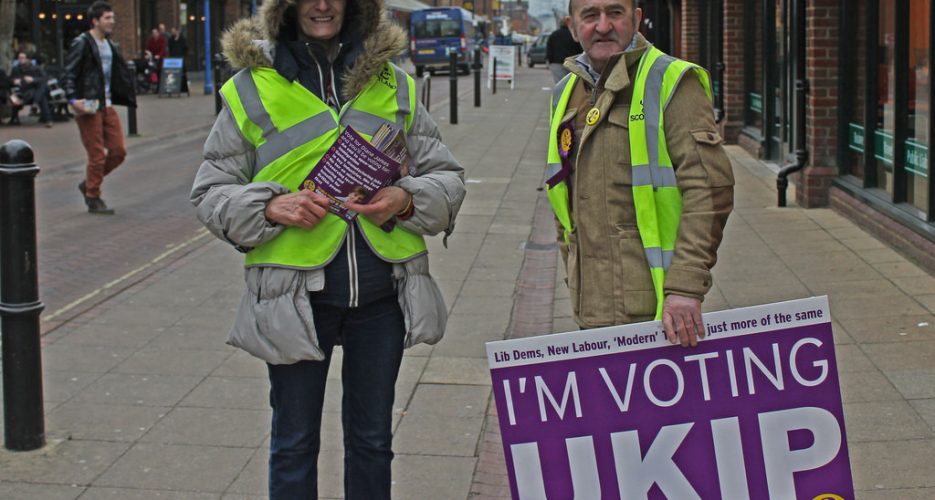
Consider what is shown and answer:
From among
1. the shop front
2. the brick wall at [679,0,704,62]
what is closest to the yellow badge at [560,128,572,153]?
the shop front

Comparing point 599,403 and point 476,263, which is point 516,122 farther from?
point 599,403

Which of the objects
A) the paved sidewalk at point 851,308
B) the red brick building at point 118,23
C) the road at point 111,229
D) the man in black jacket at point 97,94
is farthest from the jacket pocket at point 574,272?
the red brick building at point 118,23

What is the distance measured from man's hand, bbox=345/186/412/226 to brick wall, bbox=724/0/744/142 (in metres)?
13.7

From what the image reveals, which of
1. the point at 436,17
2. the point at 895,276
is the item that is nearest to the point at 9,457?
the point at 895,276

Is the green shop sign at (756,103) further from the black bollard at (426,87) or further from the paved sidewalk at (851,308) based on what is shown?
the black bollard at (426,87)

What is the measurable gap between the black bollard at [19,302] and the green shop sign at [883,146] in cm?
668

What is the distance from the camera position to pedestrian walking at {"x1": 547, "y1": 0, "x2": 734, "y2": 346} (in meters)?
3.32

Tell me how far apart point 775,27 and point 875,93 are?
480 centimetres

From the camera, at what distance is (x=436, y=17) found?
50.1m

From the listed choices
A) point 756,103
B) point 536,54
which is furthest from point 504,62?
point 536,54

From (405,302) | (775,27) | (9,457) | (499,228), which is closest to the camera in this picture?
(405,302)

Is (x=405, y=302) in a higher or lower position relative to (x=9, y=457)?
higher

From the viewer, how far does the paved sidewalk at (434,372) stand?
4926 mm

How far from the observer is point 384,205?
347cm
